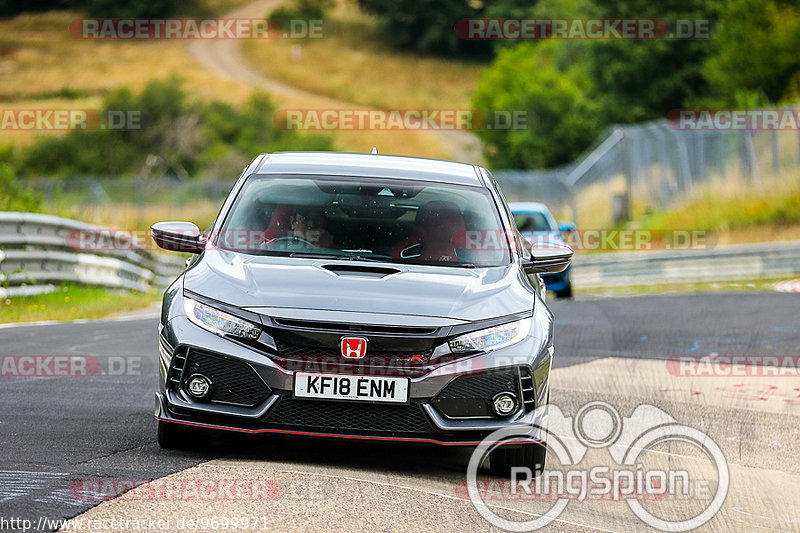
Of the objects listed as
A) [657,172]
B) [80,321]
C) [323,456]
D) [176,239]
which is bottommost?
[657,172]

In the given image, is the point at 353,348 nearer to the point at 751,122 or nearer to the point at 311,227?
the point at 311,227

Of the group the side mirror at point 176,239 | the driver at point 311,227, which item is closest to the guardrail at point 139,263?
the side mirror at point 176,239

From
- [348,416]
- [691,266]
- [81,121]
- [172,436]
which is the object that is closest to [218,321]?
[172,436]

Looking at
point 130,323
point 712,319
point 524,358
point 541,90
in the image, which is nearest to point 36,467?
point 524,358

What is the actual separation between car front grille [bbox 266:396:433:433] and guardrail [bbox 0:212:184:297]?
411 inches

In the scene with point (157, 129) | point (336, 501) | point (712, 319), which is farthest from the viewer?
point (157, 129)

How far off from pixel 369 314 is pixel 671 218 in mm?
26304

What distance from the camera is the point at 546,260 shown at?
24.8ft

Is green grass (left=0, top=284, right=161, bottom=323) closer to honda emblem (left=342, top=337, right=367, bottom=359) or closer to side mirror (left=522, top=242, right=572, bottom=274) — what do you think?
side mirror (left=522, top=242, right=572, bottom=274)

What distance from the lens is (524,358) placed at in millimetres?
6453

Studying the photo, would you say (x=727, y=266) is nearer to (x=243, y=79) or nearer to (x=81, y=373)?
(x=81, y=373)

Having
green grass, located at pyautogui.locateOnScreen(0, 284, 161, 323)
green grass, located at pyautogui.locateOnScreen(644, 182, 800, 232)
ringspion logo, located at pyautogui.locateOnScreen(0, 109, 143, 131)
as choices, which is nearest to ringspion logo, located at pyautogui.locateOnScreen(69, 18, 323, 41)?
ringspion logo, located at pyautogui.locateOnScreen(0, 109, 143, 131)

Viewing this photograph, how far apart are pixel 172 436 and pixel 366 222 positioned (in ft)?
5.53

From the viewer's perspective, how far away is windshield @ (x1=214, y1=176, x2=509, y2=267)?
728cm
